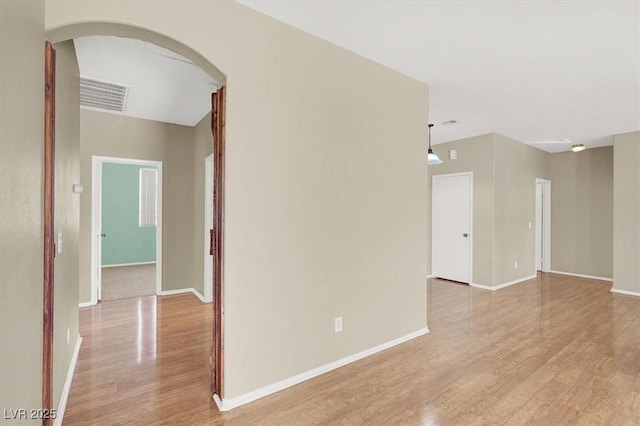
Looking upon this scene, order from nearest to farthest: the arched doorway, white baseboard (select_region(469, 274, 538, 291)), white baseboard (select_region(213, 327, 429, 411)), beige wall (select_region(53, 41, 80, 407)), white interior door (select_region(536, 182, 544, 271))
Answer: the arched doorway, beige wall (select_region(53, 41, 80, 407)), white baseboard (select_region(213, 327, 429, 411)), white baseboard (select_region(469, 274, 538, 291)), white interior door (select_region(536, 182, 544, 271))

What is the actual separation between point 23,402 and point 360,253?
2.30m

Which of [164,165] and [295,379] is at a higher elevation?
[164,165]

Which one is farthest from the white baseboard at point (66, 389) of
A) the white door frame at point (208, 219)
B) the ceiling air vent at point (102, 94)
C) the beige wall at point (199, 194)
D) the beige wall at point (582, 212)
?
the beige wall at point (582, 212)

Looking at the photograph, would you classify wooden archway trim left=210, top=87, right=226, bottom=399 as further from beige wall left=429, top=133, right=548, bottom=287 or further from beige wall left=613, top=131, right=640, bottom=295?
beige wall left=613, top=131, right=640, bottom=295

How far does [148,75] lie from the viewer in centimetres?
341

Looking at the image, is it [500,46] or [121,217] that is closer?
[500,46]

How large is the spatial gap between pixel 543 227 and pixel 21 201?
337 inches

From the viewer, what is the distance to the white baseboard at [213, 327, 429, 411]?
2.20 metres

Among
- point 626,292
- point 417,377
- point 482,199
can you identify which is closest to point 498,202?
point 482,199

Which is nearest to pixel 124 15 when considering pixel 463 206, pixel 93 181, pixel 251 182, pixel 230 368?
pixel 251 182

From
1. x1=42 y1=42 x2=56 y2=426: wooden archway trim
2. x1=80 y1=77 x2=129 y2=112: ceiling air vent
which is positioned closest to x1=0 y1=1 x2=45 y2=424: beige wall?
x1=42 y1=42 x2=56 y2=426: wooden archway trim

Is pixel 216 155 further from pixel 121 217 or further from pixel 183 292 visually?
pixel 121 217

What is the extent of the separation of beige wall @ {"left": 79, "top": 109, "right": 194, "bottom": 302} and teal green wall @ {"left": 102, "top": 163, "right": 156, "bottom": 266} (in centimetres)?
328

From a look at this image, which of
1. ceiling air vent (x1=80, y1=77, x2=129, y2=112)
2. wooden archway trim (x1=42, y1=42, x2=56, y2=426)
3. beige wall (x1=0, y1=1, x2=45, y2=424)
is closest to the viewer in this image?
beige wall (x1=0, y1=1, x2=45, y2=424)
